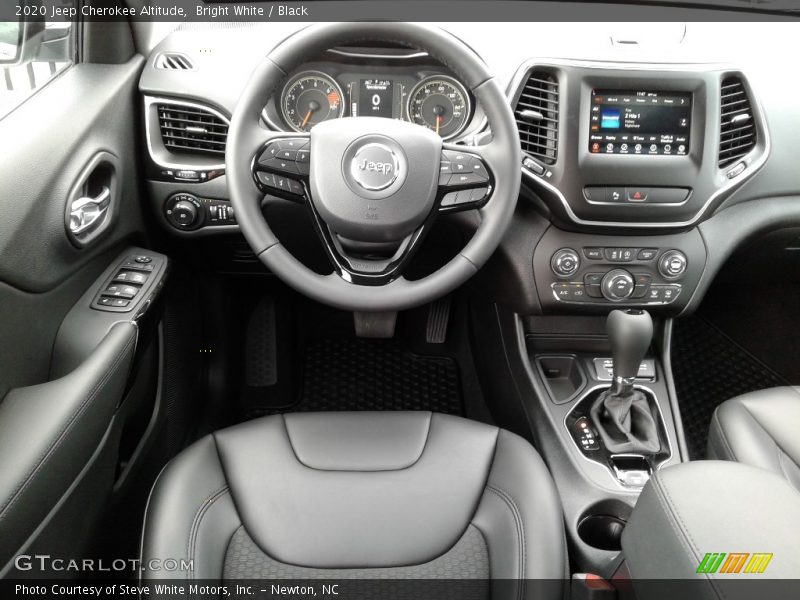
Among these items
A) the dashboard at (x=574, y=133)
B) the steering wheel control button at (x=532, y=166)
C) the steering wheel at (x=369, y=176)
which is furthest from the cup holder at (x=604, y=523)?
the steering wheel control button at (x=532, y=166)

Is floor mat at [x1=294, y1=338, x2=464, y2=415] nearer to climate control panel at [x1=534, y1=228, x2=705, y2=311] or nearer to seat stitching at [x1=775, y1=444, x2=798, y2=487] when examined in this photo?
climate control panel at [x1=534, y1=228, x2=705, y2=311]

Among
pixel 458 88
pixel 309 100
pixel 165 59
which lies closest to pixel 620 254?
pixel 458 88

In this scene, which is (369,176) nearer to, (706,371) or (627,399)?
(627,399)

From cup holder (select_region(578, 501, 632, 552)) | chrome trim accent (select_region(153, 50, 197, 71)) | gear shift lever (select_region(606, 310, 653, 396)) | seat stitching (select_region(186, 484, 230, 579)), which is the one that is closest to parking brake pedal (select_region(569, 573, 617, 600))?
cup holder (select_region(578, 501, 632, 552))

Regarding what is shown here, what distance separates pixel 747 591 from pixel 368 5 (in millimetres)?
1006

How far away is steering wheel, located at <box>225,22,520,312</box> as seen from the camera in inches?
46.8

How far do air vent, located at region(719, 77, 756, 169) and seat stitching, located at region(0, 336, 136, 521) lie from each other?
1.18 m

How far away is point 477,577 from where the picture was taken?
1085 millimetres

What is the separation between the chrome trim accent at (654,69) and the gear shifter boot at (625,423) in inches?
13.6

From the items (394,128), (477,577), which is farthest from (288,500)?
(394,128)

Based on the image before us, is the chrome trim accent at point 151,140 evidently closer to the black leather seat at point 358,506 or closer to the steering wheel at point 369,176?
the steering wheel at point 369,176

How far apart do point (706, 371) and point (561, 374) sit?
698 millimetres

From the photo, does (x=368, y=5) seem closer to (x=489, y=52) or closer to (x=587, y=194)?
(x=489, y=52)

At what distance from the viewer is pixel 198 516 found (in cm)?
108
